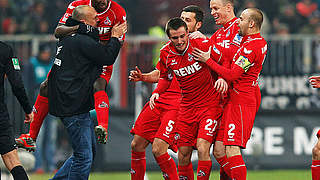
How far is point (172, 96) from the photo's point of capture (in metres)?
10.2

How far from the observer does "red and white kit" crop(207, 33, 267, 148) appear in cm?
902

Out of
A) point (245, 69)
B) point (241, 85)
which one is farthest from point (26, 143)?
point (245, 69)

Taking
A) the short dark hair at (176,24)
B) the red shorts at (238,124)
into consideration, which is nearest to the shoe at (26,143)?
the short dark hair at (176,24)

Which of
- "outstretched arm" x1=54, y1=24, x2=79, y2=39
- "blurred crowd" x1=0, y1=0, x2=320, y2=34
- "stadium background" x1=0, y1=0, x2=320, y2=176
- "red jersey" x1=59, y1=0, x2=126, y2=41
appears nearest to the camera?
"outstretched arm" x1=54, y1=24, x2=79, y2=39

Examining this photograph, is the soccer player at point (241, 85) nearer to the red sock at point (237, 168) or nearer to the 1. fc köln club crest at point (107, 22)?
the red sock at point (237, 168)

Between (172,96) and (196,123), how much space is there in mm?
826

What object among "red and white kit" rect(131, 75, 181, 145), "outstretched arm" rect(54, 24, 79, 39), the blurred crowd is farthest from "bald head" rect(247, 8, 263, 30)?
the blurred crowd

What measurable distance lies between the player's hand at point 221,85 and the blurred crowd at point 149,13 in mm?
8817

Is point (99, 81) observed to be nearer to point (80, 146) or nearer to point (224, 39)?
point (80, 146)

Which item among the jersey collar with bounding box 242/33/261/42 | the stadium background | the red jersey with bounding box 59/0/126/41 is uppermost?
the red jersey with bounding box 59/0/126/41

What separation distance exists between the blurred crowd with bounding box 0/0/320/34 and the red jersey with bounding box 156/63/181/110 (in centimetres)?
762

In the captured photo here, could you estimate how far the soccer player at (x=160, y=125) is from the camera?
9766 mm

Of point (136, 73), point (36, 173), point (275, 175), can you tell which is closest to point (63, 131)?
point (36, 173)

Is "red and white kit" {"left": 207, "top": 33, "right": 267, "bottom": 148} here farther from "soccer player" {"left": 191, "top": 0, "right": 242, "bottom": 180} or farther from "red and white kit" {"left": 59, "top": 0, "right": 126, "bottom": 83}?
"red and white kit" {"left": 59, "top": 0, "right": 126, "bottom": 83}
